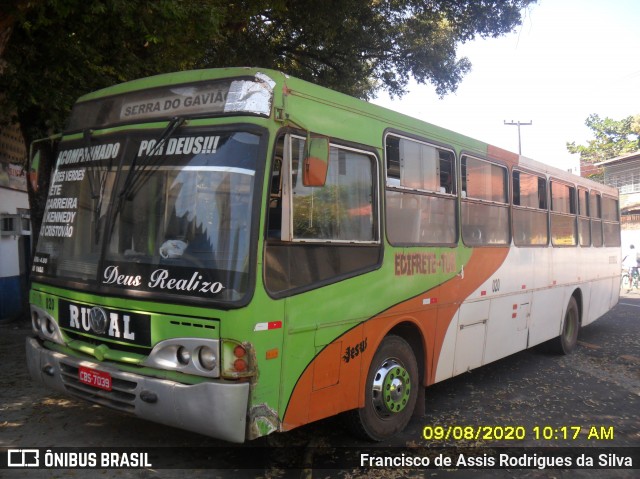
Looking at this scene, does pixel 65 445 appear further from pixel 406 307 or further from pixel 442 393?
pixel 442 393

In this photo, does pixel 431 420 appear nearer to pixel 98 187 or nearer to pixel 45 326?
pixel 45 326

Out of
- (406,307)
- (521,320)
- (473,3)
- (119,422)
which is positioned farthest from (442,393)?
(473,3)

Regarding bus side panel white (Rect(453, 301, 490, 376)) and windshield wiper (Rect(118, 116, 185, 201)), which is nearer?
windshield wiper (Rect(118, 116, 185, 201))

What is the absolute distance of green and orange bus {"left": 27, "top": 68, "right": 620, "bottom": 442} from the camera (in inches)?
152

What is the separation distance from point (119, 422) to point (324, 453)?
6.51 feet

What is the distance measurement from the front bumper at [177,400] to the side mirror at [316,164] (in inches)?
57.4

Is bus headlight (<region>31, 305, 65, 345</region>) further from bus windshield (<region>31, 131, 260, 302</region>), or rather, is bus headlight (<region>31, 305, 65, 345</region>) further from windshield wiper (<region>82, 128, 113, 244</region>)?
windshield wiper (<region>82, 128, 113, 244</region>)

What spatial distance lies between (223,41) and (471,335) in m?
7.99

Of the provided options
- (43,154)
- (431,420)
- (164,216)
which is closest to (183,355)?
(164,216)

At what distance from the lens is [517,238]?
25.6 feet

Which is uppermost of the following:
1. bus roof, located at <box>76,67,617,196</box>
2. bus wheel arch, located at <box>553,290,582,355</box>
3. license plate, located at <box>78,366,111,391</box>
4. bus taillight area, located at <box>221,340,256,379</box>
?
bus roof, located at <box>76,67,617,196</box>

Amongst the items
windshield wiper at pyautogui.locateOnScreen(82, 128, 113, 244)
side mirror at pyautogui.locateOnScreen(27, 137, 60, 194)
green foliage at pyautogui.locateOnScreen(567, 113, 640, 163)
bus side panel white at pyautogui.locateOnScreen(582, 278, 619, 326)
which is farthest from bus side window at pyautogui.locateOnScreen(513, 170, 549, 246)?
green foliage at pyautogui.locateOnScreen(567, 113, 640, 163)

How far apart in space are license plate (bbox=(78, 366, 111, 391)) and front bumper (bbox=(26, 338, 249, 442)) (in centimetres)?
3

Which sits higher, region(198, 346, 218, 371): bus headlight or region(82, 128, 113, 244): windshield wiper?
region(82, 128, 113, 244): windshield wiper
